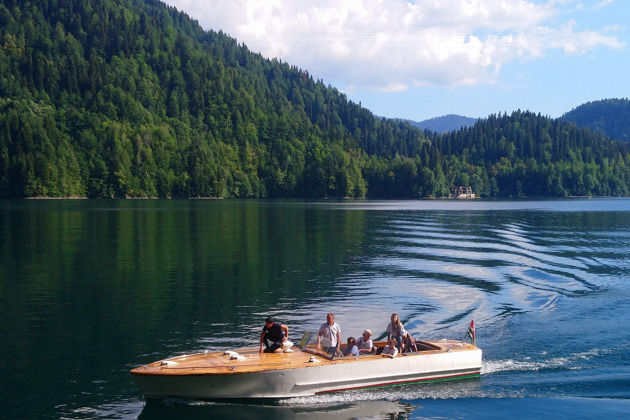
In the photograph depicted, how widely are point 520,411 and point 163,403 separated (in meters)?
13.4

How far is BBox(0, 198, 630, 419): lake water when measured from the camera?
24703 mm

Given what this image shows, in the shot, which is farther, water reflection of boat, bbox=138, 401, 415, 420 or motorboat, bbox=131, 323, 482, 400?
motorboat, bbox=131, 323, 482, 400

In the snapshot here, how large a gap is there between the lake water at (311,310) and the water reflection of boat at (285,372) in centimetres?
45

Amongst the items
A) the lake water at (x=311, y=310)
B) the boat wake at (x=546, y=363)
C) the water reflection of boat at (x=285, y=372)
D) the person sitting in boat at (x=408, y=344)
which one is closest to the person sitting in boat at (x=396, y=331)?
the person sitting in boat at (x=408, y=344)

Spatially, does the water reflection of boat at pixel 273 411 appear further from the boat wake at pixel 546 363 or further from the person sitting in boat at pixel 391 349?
the boat wake at pixel 546 363

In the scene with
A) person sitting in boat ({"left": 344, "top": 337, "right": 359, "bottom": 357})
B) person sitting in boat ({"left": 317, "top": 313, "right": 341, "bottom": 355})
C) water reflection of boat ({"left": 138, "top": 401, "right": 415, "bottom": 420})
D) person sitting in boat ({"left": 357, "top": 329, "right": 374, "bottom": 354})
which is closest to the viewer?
water reflection of boat ({"left": 138, "top": 401, "right": 415, "bottom": 420})

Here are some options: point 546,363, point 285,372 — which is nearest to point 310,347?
point 285,372

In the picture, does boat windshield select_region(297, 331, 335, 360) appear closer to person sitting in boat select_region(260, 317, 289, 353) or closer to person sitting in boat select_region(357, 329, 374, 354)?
person sitting in boat select_region(260, 317, 289, 353)

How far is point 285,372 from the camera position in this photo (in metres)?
24.3

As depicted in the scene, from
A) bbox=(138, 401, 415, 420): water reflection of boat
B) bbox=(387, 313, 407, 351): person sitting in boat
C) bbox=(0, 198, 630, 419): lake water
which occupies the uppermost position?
bbox=(387, 313, 407, 351): person sitting in boat

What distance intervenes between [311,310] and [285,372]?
1534 centimetres

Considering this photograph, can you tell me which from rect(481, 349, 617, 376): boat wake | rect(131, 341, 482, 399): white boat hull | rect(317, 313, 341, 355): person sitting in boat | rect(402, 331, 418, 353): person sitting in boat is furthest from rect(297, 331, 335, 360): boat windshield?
rect(481, 349, 617, 376): boat wake

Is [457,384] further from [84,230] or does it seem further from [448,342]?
[84,230]

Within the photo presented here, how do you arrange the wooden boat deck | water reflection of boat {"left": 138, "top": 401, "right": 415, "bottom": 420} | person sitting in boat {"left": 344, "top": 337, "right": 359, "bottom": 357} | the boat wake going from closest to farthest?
water reflection of boat {"left": 138, "top": 401, "right": 415, "bottom": 420} < the wooden boat deck < person sitting in boat {"left": 344, "top": 337, "right": 359, "bottom": 357} < the boat wake
